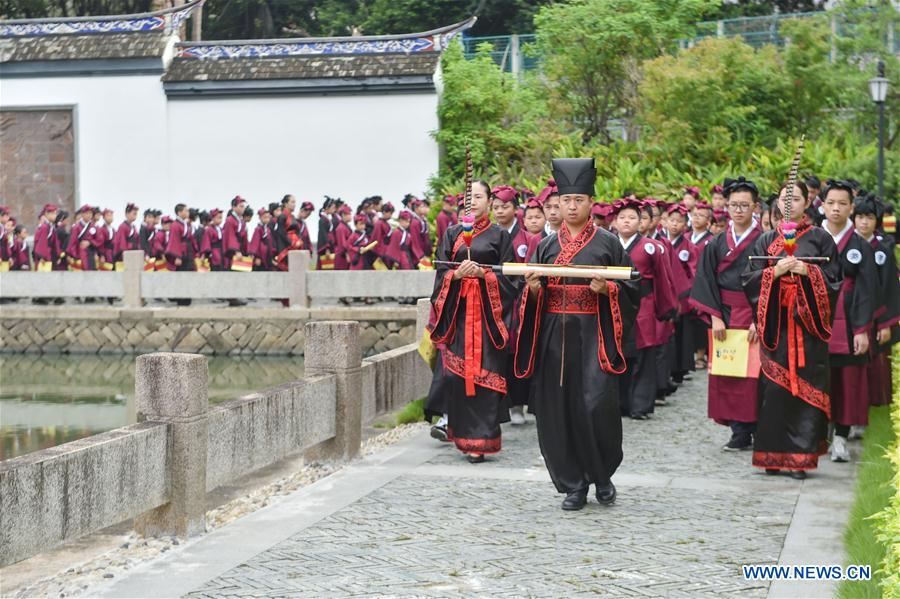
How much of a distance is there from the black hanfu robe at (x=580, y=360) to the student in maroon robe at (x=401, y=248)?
14.6m

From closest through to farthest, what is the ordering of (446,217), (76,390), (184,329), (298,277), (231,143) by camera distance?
(76,390) → (298,277) → (446,217) → (184,329) → (231,143)

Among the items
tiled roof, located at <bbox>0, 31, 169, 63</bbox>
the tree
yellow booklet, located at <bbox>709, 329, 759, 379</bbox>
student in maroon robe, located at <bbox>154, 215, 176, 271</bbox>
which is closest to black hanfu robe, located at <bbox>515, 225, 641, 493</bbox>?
yellow booklet, located at <bbox>709, 329, 759, 379</bbox>

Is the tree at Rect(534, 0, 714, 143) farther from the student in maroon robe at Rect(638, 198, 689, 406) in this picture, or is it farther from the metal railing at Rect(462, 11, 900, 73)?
the student in maroon robe at Rect(638, 198, 689, 406)

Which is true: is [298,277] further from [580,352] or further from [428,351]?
[580,352]

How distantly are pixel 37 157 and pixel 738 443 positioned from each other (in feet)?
71.3

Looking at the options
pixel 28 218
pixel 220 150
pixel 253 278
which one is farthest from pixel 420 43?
pixel 28 218

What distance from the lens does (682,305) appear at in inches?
541

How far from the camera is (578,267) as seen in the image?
24.4ft

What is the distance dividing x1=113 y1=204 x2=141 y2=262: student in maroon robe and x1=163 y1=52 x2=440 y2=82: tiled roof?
386 cm

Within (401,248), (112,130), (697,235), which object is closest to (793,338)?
(697,235)

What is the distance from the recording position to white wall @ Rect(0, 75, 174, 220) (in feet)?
89.9

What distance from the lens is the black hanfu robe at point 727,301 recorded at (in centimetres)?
938

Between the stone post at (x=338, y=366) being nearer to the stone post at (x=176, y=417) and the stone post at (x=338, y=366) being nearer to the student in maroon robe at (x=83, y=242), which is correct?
the stone post at (x=176, y=417)

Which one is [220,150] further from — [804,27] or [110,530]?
[110,530]
